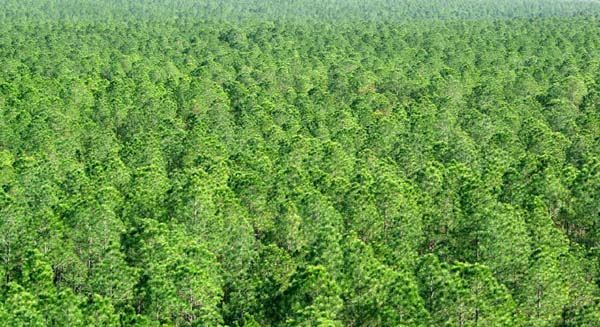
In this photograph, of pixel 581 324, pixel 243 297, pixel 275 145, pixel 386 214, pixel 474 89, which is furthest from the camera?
pixel 474 89

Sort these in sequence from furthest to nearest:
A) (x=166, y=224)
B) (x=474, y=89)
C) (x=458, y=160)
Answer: (x=474, y=89) < (x=458, y=160) < (x=166, y=224)

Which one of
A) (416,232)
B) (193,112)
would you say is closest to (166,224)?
(416,232)

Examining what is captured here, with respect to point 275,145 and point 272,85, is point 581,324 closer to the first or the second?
point 275,145

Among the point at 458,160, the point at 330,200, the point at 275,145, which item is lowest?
the point at 330,200

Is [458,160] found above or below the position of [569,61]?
below

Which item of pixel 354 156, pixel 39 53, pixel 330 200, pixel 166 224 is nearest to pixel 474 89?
pixel 354 156

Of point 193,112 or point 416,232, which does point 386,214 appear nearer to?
point 416,232

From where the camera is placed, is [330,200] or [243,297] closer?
[243,297]
